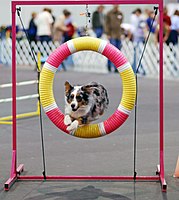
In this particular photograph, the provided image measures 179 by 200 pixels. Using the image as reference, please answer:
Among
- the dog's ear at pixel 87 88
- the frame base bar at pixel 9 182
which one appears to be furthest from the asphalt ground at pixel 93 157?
the dog's ear at pixel 87 88

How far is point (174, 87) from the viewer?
1512 centimetres

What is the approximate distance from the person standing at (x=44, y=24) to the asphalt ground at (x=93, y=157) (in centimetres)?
694

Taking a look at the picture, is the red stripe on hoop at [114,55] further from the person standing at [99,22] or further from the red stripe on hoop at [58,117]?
the person standing at [99,22]

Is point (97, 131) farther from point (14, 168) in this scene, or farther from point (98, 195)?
point (14, 168)

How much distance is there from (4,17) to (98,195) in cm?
2097

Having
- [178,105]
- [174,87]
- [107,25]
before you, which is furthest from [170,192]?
[107,25]

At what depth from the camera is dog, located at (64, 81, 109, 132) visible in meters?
6.16

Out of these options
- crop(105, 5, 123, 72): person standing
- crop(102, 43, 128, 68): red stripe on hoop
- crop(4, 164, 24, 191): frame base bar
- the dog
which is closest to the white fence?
crop(105, 5, 123, 72): person standing

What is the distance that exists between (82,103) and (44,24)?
13.5 m

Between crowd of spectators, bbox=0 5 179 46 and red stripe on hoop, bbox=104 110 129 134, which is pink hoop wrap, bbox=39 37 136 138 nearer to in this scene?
red stripe on hoop, bbox=104 110 129 134

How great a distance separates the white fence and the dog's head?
1086 centimetres

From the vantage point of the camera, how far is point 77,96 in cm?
614

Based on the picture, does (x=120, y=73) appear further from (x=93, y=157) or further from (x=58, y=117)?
(x=93, y=157)

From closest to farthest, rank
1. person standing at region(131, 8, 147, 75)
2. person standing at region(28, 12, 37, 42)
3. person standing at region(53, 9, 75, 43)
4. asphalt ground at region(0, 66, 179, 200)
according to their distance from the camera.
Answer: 1. asphalt ground at region(0, 66, 179, 200)
2. person standing at region(131, 8, 147, 75)
3. person standing at region(53, 9, 75, 43)
4. person standing at region(28, 12, 37, 42)
